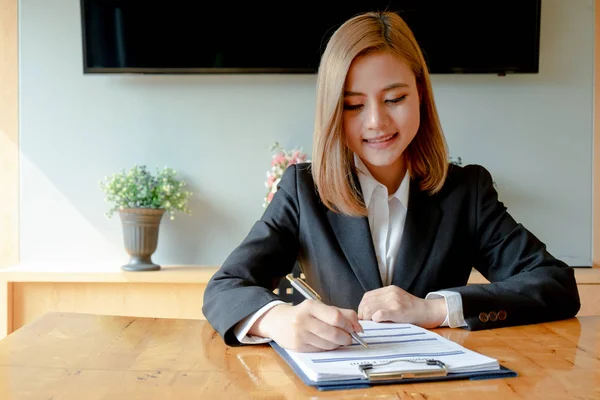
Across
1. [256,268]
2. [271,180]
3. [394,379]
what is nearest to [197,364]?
[394,379]

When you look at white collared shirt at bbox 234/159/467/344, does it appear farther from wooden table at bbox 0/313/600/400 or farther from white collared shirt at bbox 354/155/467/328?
wooden table at bbox 0/313/600/400

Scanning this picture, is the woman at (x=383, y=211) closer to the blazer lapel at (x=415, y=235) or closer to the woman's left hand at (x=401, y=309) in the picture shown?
the blazer lapel at (x=415, y=235)

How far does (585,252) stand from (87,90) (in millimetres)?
2411

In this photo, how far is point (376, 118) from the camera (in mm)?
1513

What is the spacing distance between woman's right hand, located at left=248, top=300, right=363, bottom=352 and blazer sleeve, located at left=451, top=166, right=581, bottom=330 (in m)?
0.33

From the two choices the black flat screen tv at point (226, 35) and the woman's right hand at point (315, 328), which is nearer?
the woman's right hand at point (315, 328)

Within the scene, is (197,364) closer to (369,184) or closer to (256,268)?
(256,268)

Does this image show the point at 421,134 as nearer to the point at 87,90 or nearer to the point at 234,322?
the point at 234,322

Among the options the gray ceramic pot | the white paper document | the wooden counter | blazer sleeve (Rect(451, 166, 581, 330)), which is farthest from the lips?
the gray ceramic pot

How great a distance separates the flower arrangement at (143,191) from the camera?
10.1ft

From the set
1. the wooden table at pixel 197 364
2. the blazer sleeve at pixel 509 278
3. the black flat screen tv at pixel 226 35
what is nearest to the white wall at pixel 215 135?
the black flat screen tv at pixel 226 35

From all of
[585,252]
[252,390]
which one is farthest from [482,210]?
[585,252]

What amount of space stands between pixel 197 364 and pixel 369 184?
795 mm

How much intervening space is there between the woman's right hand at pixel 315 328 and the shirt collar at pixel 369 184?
24.6 inches
